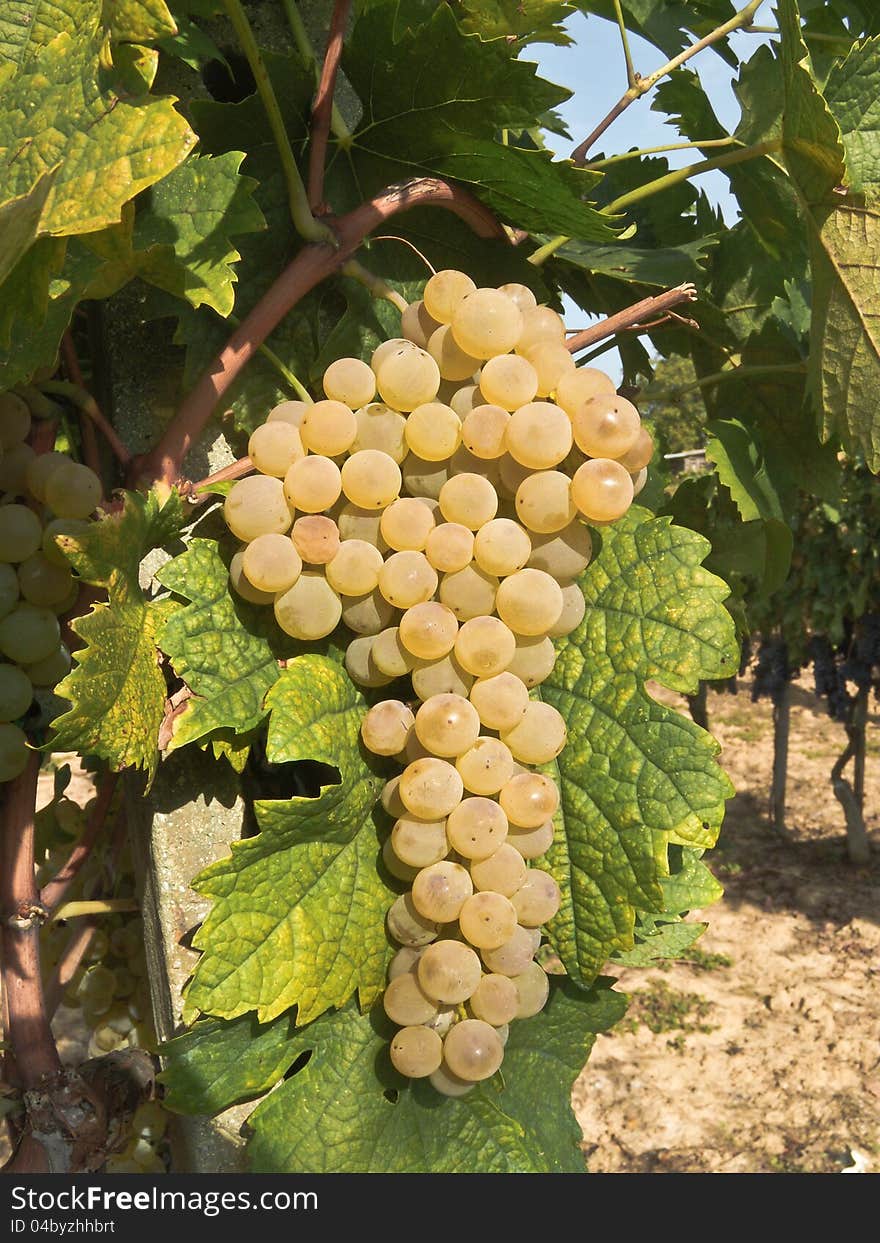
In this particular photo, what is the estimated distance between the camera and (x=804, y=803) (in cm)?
750

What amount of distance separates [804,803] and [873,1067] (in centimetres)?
353

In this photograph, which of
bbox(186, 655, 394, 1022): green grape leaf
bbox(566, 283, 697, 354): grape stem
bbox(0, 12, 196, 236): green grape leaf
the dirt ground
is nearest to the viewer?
bbox(0, 12, 196, 236): green grape leaf

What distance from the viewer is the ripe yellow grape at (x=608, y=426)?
0.66 metres

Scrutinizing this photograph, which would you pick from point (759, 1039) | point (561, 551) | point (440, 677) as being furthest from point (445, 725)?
point (759, 1039)

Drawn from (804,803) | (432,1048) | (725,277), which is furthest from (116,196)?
(804,803)

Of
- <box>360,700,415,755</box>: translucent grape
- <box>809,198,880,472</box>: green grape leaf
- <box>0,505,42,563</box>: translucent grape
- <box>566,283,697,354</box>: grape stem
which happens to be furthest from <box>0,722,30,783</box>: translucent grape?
<box>809,198,880,472</box>: green grape leaf

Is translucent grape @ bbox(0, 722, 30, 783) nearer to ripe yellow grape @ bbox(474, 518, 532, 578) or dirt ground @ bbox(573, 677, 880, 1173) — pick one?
ripe yellow grape @ bbox(474, 518, 532, 578)

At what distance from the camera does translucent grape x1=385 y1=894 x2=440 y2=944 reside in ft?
2.22

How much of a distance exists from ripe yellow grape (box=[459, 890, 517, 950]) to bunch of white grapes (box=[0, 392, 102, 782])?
0.32m

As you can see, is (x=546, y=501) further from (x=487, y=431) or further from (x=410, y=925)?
(x=410, y=925)

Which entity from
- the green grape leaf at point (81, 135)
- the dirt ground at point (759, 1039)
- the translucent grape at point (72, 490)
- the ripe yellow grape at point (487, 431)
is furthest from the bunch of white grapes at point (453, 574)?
the dirt ground at point (759, 1039)

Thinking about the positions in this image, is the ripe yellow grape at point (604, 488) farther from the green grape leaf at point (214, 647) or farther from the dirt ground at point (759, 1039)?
the dirt ground at point (759, 1039)

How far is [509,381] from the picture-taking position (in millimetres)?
667

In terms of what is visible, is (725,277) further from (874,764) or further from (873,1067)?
(874,764)
